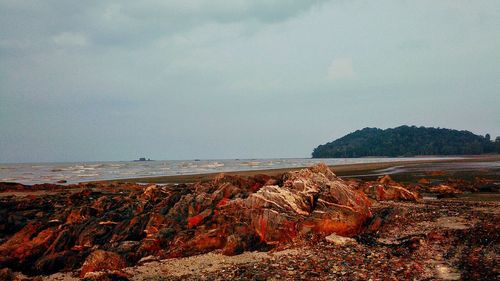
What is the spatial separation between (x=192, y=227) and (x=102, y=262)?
3.82 metres

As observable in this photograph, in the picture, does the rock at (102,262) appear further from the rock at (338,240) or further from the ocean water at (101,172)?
the ocean water at (101,172)

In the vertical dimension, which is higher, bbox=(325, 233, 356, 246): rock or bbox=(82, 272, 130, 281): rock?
bbox=(325, 233, 356, 246): rock

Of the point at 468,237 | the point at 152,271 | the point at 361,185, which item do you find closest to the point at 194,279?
the point at 152,271

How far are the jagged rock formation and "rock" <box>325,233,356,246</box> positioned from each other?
473mm

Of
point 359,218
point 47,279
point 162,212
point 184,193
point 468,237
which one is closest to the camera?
point 47,279

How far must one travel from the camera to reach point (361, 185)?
24.0 meters

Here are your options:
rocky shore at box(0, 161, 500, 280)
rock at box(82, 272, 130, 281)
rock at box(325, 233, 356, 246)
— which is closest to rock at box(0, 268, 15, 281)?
rocky shore at box(0, 161, 500, 280)

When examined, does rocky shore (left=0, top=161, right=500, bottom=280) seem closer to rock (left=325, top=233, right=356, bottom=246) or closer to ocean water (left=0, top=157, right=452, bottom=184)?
rock (left=325, top=233, right=356, bottom=246)

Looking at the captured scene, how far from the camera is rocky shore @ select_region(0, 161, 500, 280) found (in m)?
9.38

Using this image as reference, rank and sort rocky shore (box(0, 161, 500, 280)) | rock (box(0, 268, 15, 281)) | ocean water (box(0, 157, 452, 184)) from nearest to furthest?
rocky shore (box(0, 161, 500, 280)) < rock (box(0, 268, 15, 281)) < ocean water (box(0, 157, 452, 184))

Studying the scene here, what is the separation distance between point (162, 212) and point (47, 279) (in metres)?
5.74

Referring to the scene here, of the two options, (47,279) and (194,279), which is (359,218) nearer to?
(194,279)

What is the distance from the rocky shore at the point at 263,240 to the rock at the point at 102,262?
0.10 feet

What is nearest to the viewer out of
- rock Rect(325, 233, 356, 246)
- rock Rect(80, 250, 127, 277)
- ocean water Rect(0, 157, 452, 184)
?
rock Rect(80, 250, 127, 277)
